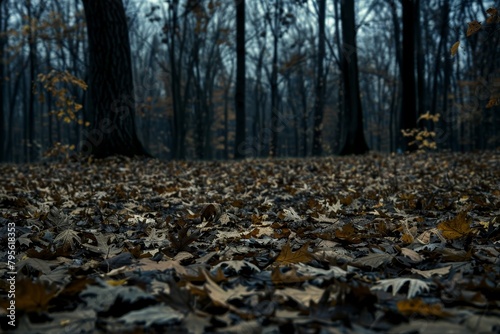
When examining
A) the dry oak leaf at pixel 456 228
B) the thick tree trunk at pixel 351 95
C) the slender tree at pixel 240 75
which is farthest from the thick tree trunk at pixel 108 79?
the dry oak leaf at pixel 456 228

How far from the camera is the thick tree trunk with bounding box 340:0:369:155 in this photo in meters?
11.8

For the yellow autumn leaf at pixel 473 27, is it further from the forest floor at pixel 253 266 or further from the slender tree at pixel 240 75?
the slender tree at pixel 240 75

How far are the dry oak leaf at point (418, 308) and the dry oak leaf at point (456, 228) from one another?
1.08 m

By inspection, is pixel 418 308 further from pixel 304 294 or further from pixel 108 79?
pixel 108 79

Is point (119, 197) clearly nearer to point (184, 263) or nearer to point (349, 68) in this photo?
point (184, 263)

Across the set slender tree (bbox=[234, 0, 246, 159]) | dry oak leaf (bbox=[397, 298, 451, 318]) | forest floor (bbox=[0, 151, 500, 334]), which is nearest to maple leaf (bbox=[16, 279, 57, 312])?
forest floor (bbox=[0, 151, 500, 334])

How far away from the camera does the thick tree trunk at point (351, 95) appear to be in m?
11.8

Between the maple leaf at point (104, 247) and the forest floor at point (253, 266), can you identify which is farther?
the maple leaf at point (104, 247)

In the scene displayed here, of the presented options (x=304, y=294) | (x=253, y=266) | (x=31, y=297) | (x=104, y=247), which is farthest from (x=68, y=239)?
(x=304, y=294)

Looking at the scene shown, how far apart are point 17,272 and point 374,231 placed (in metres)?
2.01

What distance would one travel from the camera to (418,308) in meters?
1.18

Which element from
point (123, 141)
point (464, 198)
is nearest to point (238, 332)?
point (464, 198)

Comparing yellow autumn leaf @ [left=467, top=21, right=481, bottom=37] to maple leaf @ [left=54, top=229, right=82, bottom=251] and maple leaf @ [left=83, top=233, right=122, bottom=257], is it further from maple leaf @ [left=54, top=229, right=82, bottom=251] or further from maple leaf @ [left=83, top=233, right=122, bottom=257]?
maple leaf @ [left=54, top=229, right=82, bottom=251]

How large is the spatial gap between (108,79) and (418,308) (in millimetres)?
7836
